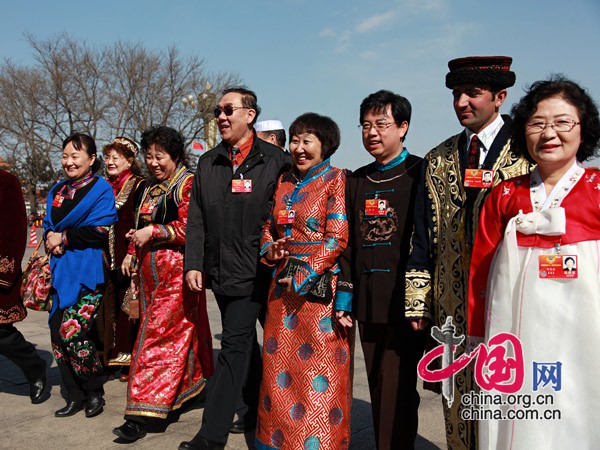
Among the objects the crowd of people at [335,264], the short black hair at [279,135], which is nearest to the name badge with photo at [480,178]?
the crowd of people at [335,264]

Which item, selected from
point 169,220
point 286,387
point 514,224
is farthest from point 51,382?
point 514,224

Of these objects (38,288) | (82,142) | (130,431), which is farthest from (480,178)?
(38,288)

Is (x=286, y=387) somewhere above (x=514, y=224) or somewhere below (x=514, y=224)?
below

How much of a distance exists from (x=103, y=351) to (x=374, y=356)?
289 cm

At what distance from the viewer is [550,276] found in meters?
2.32

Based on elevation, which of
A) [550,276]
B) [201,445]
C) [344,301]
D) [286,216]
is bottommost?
[201,445]

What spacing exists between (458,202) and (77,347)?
2.92 metres

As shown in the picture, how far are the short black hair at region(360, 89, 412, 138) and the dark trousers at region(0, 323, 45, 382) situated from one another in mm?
3239

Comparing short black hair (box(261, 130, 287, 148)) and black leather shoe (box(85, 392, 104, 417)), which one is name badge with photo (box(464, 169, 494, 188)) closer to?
black leather shoe (box(85, 392, 104, 417))

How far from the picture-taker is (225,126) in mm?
4051

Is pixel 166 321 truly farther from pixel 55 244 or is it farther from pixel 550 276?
pixel 550 276

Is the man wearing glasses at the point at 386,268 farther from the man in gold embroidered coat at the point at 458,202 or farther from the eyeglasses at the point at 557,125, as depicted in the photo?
the eyeglasses at the point at 557,125

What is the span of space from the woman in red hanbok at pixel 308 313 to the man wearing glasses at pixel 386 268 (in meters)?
0.13

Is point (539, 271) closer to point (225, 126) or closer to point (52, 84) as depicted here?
point (225, 126)
